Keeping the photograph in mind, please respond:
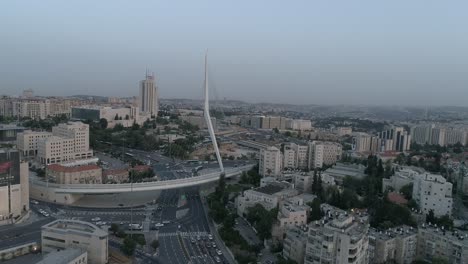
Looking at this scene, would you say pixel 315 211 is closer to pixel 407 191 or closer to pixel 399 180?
pixel 407 191

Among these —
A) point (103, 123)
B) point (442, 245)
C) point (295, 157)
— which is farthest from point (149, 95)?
point (442, 245)

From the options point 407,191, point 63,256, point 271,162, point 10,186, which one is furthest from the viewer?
point 271,162

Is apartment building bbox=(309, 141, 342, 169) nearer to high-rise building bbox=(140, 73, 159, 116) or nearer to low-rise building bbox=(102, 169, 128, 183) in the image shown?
low-rise building bbox=(102, 169, 128, 183)

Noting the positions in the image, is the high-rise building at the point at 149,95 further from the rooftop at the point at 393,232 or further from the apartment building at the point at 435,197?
the rooftop at the point at 393,232

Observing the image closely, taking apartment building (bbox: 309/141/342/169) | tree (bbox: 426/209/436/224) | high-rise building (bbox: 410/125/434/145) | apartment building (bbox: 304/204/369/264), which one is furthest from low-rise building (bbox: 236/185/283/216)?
high-rise building (bbox: 410/125/434/145)

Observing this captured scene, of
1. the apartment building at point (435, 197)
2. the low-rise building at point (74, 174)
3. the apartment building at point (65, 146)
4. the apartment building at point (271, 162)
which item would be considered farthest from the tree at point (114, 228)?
the apartment building at point (435, 197)

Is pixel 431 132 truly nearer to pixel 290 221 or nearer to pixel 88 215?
pixel 290 221
